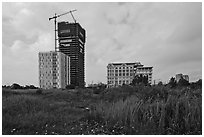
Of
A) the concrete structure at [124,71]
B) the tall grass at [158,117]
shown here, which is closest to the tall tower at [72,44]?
the concrete structure at [124,71]

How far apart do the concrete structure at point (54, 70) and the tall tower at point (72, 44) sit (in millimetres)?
1601

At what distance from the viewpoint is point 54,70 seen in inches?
1953

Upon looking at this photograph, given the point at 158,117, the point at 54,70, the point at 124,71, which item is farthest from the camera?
the point at 124,71

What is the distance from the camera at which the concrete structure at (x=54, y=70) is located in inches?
1850

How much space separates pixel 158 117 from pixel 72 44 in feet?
157

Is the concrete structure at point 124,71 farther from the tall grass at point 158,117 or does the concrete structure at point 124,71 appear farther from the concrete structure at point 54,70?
the tall grass at point 158,117

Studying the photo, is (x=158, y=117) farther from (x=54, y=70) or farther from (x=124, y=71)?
(x=124, y=71)

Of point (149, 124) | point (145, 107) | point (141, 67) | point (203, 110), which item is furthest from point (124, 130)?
point (141, 67)

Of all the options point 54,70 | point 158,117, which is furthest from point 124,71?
point 158,117

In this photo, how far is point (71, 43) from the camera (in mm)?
50938

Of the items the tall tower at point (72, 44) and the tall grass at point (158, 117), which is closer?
the tall grass at point (158, 117)

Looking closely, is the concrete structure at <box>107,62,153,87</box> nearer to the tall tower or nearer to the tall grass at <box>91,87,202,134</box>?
the tall tower

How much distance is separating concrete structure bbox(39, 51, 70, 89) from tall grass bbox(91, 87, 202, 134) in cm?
4174

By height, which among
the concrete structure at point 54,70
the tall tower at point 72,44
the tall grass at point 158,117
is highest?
the tall tower at point 72,44
